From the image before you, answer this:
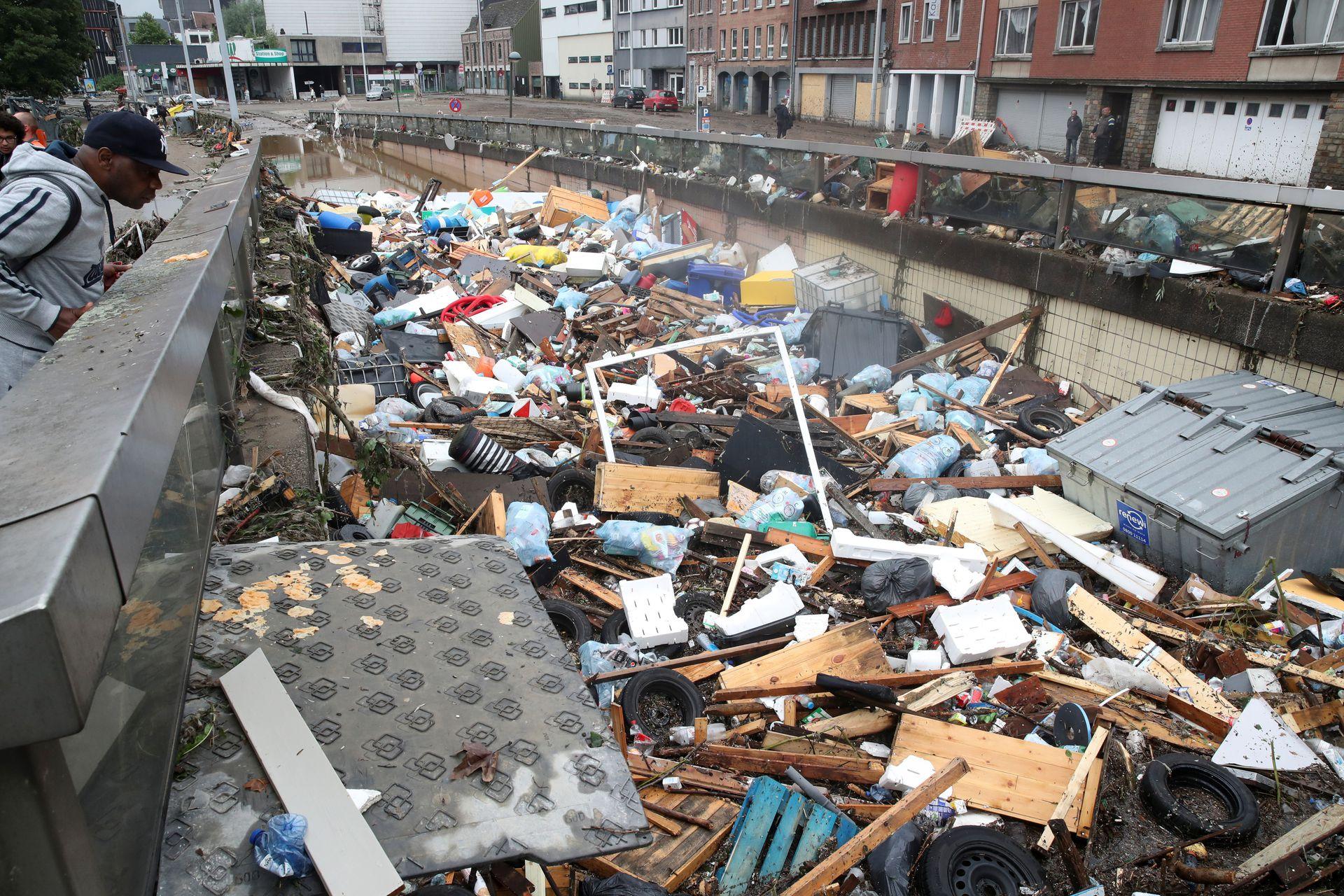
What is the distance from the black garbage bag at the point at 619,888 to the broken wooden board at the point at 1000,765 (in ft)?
6.29

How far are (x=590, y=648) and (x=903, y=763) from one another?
72.3 inches

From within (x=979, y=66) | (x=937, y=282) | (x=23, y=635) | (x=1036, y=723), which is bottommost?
(x=1036, y=723)

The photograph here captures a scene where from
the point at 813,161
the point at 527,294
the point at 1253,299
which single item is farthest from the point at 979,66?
the point at 1253,299

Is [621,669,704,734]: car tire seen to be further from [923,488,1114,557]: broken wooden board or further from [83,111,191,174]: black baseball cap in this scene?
[83,111,191,174]: black baseball cap

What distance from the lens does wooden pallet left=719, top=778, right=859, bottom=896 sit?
11.6 feet

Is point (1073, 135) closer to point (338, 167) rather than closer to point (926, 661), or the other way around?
point (926, 661)

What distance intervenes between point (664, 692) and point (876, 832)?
1433 millimetres

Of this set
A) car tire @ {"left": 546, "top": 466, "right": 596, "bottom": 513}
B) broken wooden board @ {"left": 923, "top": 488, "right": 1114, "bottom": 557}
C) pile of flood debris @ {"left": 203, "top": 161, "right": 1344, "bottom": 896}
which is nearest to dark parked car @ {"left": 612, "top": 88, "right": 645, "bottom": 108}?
pile of flood debris @ {"left": 203, "top": 161, "right": 1344, "bottom": 896}

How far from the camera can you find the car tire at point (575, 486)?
698cm

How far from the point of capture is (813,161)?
1265cm

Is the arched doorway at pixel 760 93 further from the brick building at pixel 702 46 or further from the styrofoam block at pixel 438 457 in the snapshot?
the styrofoam block at pixel 438 457

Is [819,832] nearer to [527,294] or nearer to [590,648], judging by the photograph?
[590,648]

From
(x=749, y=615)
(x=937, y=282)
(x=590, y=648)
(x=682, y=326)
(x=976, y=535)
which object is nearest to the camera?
(x=590, y=648)

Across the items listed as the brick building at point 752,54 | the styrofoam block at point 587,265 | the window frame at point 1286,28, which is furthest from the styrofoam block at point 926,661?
the brick building at point 752,54
